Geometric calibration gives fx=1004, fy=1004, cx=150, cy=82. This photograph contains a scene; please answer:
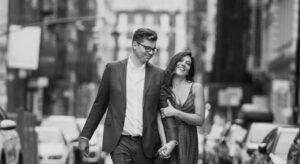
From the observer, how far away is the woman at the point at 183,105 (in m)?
8.71

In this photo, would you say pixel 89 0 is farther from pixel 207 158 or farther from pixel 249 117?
pixel 207 158

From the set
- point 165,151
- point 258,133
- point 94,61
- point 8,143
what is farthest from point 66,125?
point 94,61

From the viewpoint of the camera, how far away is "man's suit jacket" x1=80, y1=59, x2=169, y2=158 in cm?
Result: 834

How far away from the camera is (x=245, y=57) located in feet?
315

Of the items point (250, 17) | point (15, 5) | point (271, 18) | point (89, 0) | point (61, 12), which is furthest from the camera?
point (89, 0)

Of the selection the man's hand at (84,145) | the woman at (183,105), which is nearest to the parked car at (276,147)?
the woman at (183,105)

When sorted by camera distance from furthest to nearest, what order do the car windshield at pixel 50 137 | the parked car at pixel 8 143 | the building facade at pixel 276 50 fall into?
the building facade at pixel 276 50 → the car windshield at pixel 50 137 → the parked car at pixel 8 143

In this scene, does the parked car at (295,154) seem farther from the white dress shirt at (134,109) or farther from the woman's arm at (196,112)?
the white dress shirt at (134,109)

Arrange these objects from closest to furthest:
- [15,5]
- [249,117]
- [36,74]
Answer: [249,117] → [15,5] → [36,74]

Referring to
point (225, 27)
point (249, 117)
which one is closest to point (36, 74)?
point (249, 117)

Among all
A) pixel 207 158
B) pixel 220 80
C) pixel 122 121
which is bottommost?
pixel 220 80

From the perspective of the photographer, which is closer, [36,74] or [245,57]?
[36,74]

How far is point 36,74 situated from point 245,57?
33918 mm

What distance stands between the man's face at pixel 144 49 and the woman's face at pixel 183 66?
46cm
